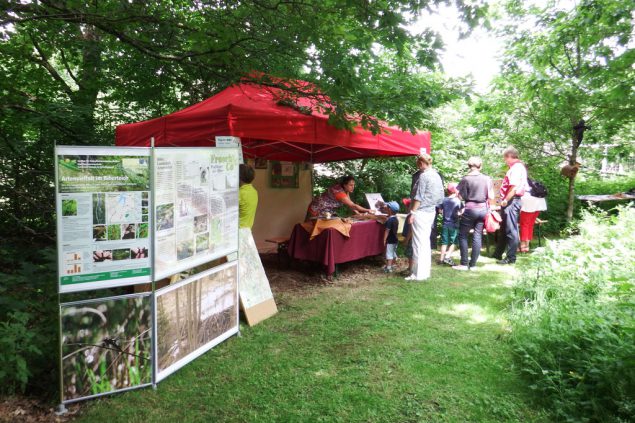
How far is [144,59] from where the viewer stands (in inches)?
299

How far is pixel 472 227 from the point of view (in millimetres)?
6742

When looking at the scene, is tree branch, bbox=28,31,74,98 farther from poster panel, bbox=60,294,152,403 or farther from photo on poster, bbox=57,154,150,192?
poster panel, bbox=60,294,152,403

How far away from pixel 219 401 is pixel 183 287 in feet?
3.02

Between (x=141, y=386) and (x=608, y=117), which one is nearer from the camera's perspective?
(x=141, y=386)

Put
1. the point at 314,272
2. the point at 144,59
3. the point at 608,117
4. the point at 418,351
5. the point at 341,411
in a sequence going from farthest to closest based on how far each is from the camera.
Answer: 1. the point at 144,59
2. the point at 314,272
3. the point at 608,117
4. the point at 418,351
5. the point at 341,411

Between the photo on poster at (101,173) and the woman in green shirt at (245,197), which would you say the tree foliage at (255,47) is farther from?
the photo on poster at (101,173)

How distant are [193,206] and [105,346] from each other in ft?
3.90

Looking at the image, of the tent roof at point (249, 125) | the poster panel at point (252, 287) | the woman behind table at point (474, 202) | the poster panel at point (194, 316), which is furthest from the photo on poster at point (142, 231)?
the woman behind table at point (474, 202)

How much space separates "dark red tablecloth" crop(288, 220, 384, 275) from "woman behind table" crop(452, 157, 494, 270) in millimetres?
1506

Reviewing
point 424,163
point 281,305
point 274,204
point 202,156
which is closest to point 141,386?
point 202,156

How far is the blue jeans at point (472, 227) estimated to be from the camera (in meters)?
6.62

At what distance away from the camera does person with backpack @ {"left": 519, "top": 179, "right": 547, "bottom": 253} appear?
26.2 feet

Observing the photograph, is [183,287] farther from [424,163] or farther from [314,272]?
[424,163]

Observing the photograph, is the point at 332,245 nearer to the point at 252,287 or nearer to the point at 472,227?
the point at 252,287
